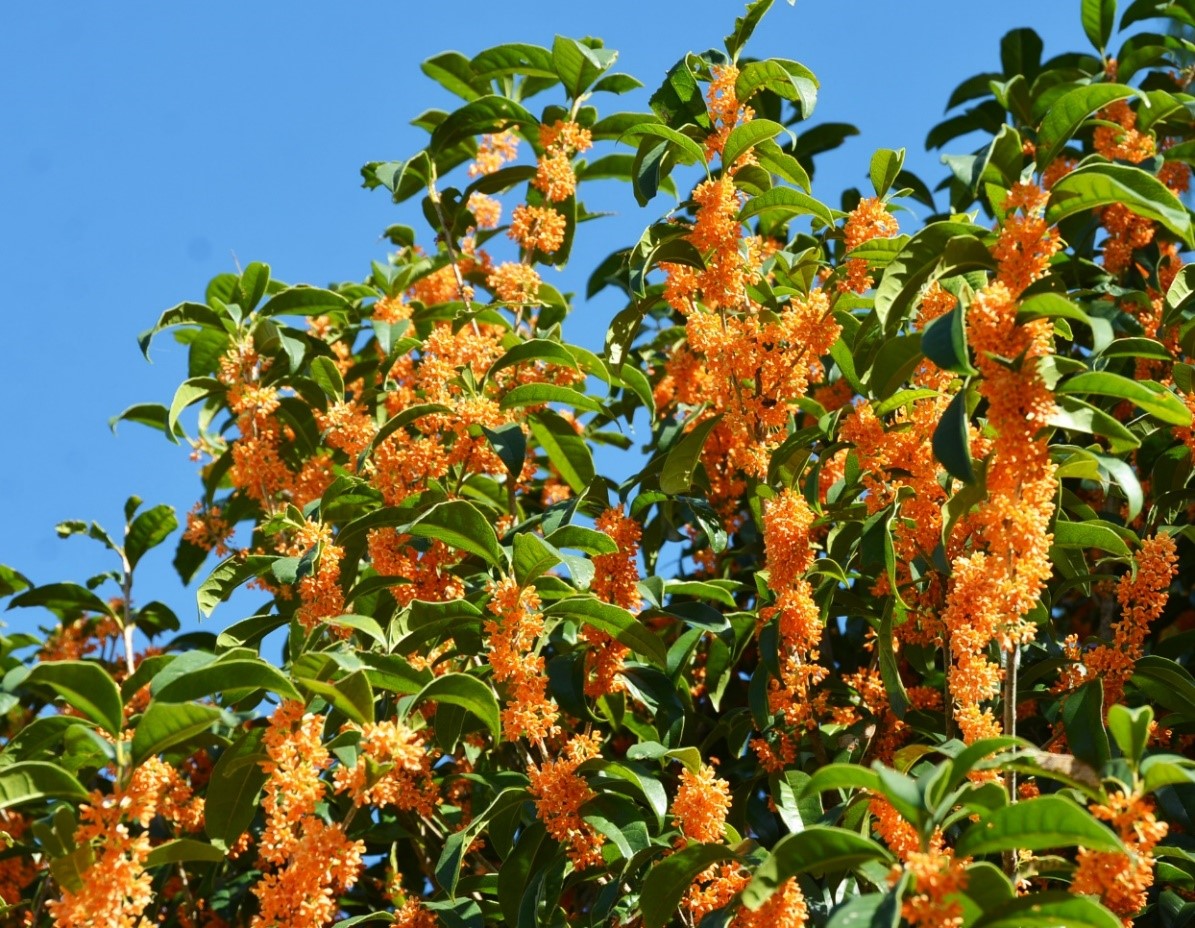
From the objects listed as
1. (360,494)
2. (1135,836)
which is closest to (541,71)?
(360,494)

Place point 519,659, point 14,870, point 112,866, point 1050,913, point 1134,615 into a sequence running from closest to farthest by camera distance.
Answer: point 1050,913, point 112,866, point 519,659, point 1134,615, point 14,870

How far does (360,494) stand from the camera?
4.01 meters

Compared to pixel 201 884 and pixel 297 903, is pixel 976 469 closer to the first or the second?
pixel 297 903

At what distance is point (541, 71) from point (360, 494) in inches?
63.7

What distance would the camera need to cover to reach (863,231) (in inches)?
143

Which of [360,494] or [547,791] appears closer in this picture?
[547,791]

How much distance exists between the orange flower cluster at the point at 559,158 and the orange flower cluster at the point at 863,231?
44.1 inches

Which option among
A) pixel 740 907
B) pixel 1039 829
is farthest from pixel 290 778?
pixel 1039 829

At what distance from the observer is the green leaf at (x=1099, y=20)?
5355 millimetres

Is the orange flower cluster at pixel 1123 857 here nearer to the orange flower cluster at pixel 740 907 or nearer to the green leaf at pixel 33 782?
the orange flower cluster at pixel 740 907

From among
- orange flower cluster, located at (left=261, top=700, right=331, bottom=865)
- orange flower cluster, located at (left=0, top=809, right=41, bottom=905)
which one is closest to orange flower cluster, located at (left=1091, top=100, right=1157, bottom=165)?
orange flower cluster, located at (left=261, top=700, right=331, bottom=865)

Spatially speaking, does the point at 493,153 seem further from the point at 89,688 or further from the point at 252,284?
the point at 89,688

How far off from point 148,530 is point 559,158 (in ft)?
6.99

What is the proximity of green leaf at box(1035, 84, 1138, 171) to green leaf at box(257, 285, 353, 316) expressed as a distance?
2.55m
